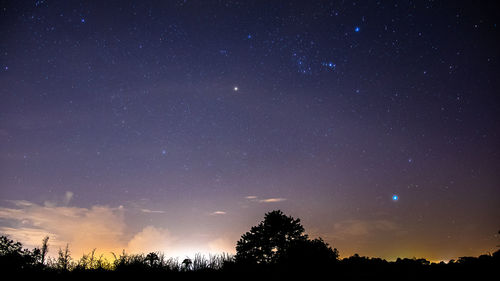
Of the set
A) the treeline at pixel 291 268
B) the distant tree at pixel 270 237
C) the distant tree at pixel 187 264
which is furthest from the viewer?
the distant tree at pixel 270 237

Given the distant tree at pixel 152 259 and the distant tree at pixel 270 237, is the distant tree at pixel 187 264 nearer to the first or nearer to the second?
the distant tree at pixel 152 259

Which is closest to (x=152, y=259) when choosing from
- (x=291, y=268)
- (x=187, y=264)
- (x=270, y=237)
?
(x=187, y=264)

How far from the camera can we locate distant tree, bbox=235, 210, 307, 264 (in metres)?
27.7

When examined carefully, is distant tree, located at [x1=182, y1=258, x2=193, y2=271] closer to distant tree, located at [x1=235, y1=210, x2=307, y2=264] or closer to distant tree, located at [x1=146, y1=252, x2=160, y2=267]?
distant tree, located at [x1=146, y1=252, x2=160, y2=267]

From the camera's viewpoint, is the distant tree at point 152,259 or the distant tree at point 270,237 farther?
the distant tree at point 270,237

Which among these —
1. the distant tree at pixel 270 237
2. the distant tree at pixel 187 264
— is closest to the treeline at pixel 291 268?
the distant tree at pixel 187 264

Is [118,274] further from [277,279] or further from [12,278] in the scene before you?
[277,279]

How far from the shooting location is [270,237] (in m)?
28.2

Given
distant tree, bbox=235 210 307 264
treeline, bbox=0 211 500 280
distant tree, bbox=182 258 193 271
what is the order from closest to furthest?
1. treeline, bbox=0 211 500 280
2. distant tree, bbox=182 258 193 271
3. distant tree, bbox=235 210 307 264

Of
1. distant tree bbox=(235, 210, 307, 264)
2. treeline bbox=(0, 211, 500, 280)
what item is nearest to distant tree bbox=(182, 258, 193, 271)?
treeline bbox=(0, 211, 500, 280)

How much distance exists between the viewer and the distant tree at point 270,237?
27.7 metres

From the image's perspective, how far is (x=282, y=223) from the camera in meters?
28.5

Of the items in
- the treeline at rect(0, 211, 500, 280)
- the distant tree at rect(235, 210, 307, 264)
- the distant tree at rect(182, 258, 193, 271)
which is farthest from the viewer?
the distant tree at rect(235, 210, 307, 264)

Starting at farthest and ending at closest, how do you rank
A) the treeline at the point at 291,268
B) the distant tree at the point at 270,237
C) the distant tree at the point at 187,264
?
the distant tree at the point at 270,237 → the distant tree at the point at 187,264 → the treeline at the point at 291,268
